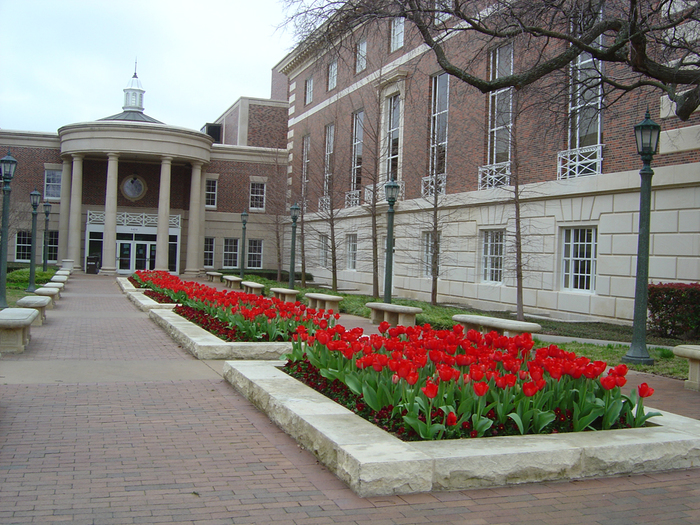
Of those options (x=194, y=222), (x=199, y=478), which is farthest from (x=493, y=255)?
(x=194, y=222)

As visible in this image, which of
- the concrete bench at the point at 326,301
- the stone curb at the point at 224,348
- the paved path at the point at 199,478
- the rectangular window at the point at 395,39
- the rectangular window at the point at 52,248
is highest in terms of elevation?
the rectangular window at the point at 395,39

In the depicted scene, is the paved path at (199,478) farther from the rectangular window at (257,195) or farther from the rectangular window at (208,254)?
the rectangular window at (257,195)

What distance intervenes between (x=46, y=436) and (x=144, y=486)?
1.76 m

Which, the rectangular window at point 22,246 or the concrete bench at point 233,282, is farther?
the rectangular window at point 22,246

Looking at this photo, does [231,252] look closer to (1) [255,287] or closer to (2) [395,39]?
(1) [255,287]

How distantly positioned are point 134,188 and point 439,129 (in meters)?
26.9

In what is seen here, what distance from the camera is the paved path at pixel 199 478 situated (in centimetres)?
418

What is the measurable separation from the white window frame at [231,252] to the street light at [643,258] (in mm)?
38013

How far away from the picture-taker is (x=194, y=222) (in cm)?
4169

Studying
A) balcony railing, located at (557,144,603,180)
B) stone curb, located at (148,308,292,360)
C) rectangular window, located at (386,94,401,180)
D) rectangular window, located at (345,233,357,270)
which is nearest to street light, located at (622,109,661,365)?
stone curb, located at (148,308,292,360)

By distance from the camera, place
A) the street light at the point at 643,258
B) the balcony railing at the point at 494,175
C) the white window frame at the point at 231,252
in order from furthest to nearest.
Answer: the white window frame at the point at 231,252, the balcony railing at the point at 494,175, the street light at the point at 643,258

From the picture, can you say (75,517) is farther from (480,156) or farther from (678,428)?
(480,156)

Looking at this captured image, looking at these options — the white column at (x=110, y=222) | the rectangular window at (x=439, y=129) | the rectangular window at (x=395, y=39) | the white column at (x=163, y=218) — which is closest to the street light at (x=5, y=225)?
the rectangular window at (x=439, y=129)

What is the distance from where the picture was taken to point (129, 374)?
8.93 meters
